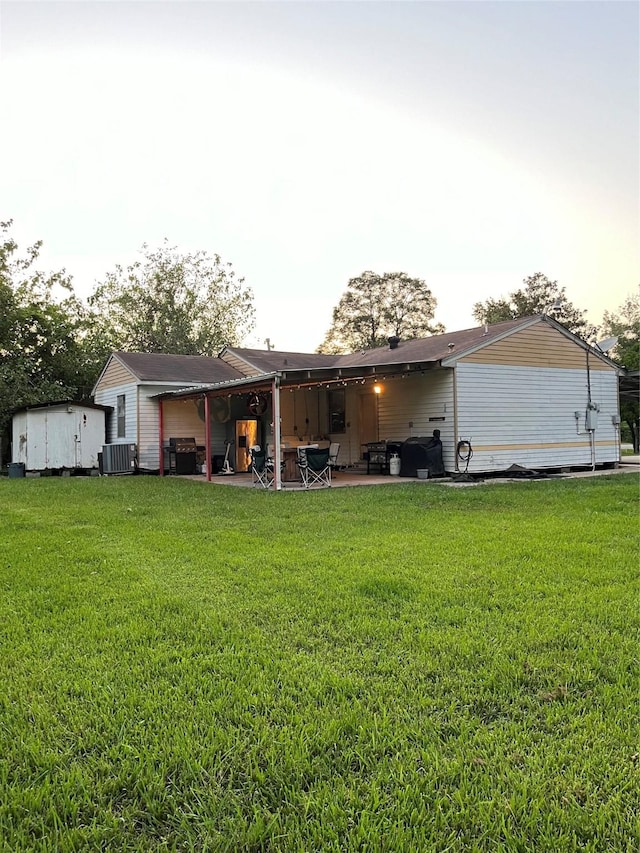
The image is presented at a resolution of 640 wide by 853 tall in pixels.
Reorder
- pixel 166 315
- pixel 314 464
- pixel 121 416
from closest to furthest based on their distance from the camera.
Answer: pixel 314 464 < pixel 121 416 < pixel 166 315

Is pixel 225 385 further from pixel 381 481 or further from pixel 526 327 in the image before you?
pixel 526 327

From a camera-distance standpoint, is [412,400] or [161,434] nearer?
[412,400]

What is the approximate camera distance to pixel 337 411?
16062mm

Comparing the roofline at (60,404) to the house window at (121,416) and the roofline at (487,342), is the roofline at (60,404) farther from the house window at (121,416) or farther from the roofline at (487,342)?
the roofline at (487,342)

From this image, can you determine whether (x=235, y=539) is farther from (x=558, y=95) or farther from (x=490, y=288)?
(x=490, y=288)

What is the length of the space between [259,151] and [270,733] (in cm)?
1430

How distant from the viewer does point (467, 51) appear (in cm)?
991

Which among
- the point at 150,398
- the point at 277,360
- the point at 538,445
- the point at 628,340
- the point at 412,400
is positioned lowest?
the point at 538,445

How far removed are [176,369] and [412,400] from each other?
7.83m

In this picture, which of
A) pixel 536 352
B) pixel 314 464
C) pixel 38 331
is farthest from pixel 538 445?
pixel 38 331

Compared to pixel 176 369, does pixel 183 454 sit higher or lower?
lower

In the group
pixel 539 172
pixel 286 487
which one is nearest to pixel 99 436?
pixel 286 487

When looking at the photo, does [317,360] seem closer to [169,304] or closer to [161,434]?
[161,434]

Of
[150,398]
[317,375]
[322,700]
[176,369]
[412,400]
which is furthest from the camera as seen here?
[176,369]
